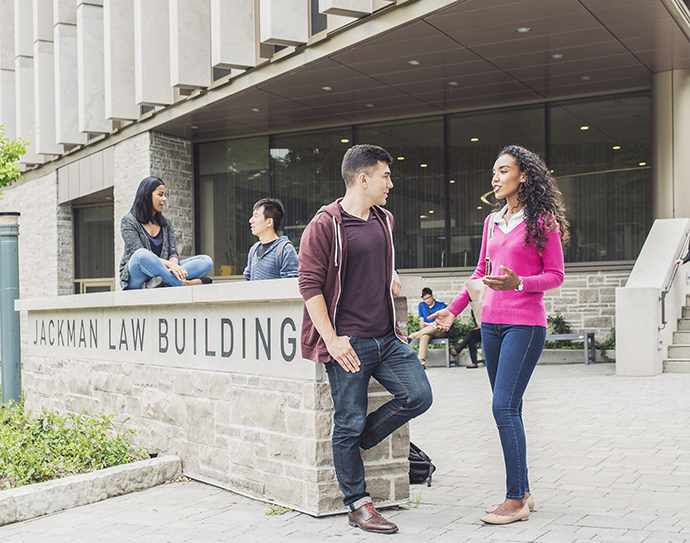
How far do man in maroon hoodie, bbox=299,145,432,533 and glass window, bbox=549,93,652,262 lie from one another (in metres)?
10.9

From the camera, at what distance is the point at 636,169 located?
13.8 metres

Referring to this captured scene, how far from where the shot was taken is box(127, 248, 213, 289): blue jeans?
6.39 meters

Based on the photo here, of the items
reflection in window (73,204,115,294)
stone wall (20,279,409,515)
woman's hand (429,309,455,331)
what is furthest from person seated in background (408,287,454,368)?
reflection in window (73,204,115,294)

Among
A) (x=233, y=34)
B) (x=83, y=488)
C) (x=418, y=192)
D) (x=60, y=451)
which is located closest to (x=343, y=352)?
(x=83, y=488)

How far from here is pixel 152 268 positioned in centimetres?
643

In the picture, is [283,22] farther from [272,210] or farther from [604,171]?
[272,210]

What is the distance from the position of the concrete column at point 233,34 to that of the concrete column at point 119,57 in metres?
4.23

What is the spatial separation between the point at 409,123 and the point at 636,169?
4909mm

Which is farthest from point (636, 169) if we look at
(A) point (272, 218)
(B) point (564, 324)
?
(A) point (272, 218)

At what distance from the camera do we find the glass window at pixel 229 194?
1823 centimetres

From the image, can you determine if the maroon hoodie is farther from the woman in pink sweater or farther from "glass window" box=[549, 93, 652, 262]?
"glass window" box=[549, 93, 652, 262]

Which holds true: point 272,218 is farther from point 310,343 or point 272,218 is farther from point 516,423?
point 516,423

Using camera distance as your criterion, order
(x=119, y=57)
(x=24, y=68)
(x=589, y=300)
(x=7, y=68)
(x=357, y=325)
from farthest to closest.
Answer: (x=7, y=68), (x=24, y=68), (x=119, y=57), (x=589, y=300), (x=357, y=325)

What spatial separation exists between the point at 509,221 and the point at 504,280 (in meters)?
0.53
